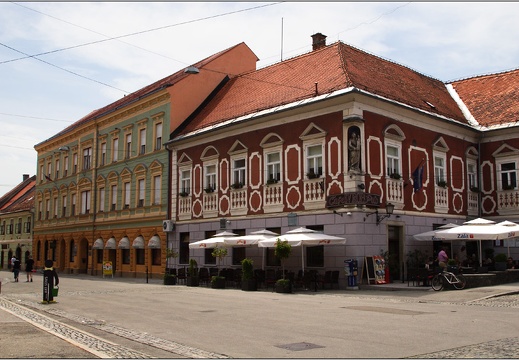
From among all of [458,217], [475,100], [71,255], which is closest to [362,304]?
[458,217]

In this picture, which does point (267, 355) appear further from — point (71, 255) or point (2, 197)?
point (2, 197)

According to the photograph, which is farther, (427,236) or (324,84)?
(324,84)

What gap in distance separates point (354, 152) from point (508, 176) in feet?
35.7

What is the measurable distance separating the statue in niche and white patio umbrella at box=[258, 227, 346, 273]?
310 centimetres

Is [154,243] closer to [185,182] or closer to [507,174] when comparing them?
[185,182]

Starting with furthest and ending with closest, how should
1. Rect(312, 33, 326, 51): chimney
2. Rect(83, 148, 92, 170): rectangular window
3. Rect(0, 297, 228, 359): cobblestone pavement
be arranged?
1. Rect(83, 148, 92, 170): rectangular window
2. Rect(312, 33, 326, 51): chimney
3. Rect(0, 297, 228, 359): cobblestone pavement

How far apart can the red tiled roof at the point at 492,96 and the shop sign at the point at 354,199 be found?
10.6 metres

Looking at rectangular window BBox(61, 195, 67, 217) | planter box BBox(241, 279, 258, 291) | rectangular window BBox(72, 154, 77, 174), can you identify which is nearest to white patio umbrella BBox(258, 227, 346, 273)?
planter box BBox(241, 279, 258, 291)

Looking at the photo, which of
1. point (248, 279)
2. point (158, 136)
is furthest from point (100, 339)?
point (158, 136)

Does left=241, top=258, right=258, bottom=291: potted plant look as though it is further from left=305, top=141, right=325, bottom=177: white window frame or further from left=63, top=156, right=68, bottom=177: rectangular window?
left=63, top=156, right=68, bottom=177: rectangular window

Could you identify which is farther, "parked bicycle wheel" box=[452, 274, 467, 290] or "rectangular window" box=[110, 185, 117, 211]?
"rectangular window" box=[110, 185, 117, 211]

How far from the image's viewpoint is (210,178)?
33031mm

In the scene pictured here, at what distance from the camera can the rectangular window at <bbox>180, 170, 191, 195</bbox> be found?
34.6m

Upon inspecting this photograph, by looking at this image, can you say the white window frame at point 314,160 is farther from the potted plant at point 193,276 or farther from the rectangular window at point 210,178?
the potted plant at point 193,276
